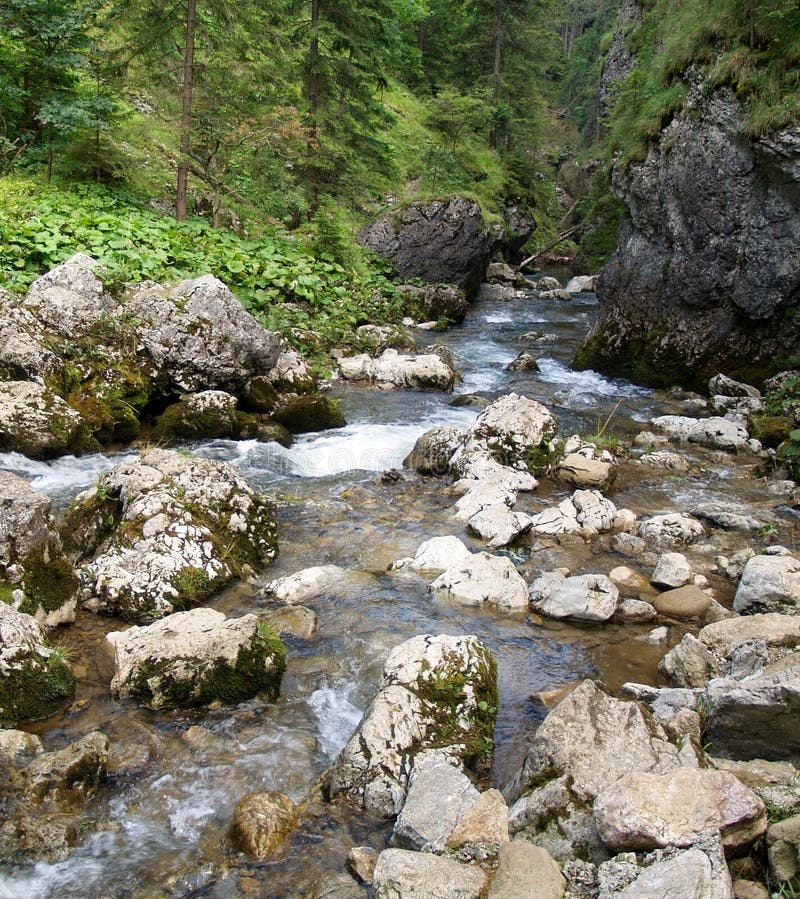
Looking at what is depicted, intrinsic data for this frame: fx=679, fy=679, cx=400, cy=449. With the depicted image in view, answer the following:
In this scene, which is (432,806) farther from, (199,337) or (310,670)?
(199,337)

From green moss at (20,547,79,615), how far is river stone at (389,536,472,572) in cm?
314

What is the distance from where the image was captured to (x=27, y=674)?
4.77 meters

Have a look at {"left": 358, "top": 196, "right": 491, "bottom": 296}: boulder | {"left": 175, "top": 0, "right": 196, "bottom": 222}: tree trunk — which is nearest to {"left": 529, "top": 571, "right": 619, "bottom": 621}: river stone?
{"left": 175, "top": 0, "right": 196, "bottom": 222}: tree trunk

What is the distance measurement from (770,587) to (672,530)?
1.98 m

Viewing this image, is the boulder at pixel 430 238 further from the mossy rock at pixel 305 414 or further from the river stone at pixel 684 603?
the river stone at pixel 684 603

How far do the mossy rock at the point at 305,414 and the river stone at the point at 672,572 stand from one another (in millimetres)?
6378

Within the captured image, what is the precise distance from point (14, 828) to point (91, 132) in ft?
57.4

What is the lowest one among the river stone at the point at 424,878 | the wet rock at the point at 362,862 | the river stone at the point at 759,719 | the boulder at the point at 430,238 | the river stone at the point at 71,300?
the wet rock at the point at 362,862

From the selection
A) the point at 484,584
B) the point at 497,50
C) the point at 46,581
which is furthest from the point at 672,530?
the point at 497,50

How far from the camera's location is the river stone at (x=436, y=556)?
730 cm

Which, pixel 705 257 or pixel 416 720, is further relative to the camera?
pixel 705 257

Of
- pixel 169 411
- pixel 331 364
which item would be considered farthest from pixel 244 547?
pixel 331 364

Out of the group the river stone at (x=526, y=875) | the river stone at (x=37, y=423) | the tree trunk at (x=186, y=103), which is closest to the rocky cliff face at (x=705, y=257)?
the tree trunk at (x=186, y=103)

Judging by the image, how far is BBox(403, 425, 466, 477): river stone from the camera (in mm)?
10391
